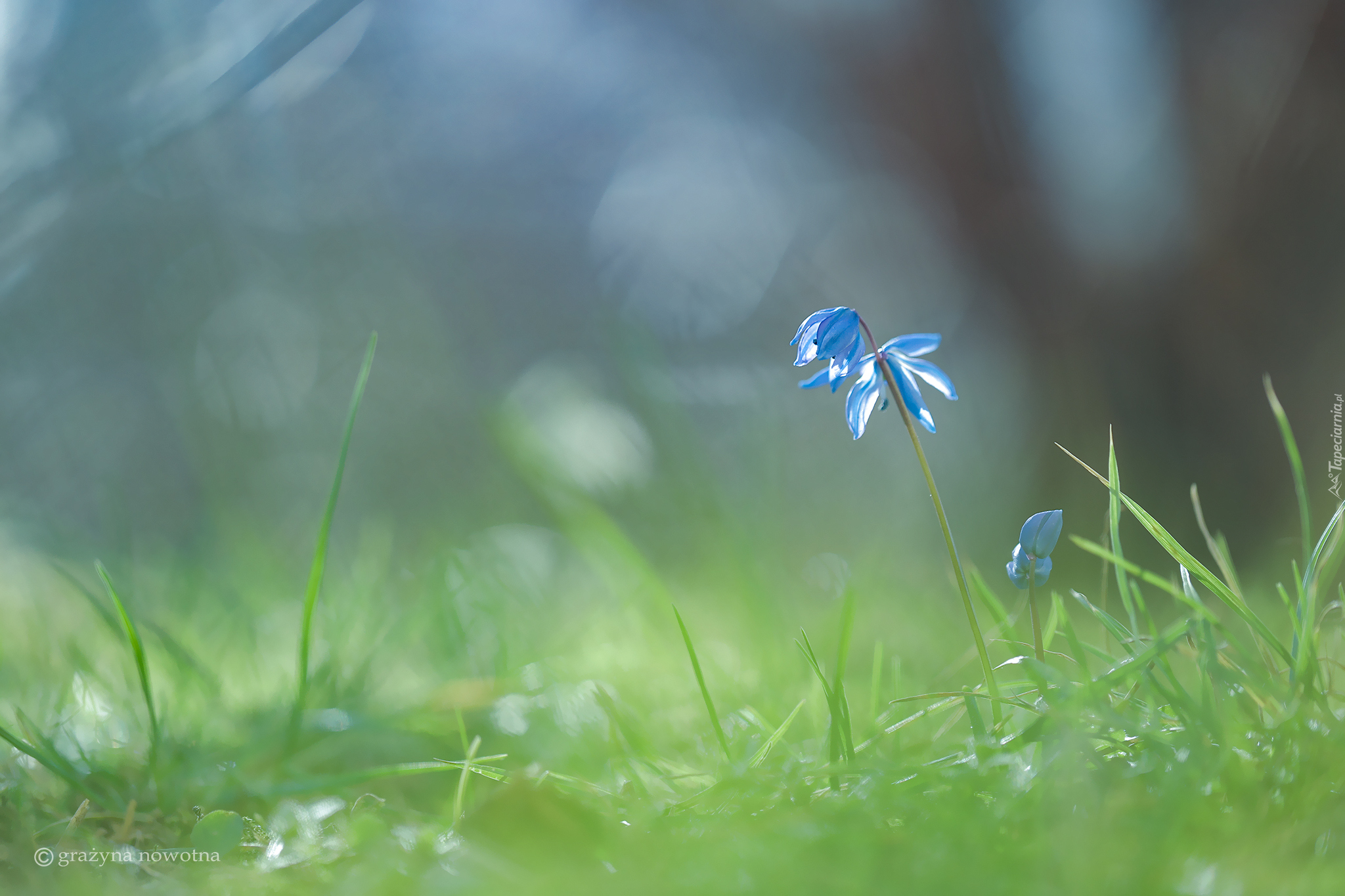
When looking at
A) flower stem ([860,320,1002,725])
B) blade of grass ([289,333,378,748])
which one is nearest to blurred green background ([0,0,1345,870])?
blade of grass ([289,333,378,748])

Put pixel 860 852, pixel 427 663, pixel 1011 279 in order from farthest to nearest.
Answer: pixel 1011 279, pixel 427 663, pixel 860 852

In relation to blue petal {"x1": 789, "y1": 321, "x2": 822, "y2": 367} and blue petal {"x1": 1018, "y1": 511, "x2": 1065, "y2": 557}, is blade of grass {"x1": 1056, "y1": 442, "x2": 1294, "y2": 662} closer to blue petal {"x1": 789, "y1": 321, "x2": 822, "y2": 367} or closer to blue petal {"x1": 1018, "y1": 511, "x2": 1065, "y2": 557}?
blue petal {"x1": 1018, "y1": 511, "x2": 1065, "y2": 557}

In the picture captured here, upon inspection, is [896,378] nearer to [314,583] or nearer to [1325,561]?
[1325,561]

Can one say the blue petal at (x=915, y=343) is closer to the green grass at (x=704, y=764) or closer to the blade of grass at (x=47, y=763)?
the green grass at (x=704, y=764)

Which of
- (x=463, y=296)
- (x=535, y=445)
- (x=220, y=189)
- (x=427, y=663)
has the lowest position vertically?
(x=427, y=663)

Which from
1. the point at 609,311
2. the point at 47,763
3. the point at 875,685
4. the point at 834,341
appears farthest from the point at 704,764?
the point at 609,311

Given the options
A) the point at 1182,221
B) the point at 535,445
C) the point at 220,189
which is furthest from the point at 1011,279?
the point at 220,189

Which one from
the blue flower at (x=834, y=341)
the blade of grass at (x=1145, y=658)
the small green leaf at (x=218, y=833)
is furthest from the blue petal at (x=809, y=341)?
the small green leaf at (x=218, y=833)

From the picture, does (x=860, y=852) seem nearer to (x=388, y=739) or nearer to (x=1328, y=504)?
(x=388, y=739)
